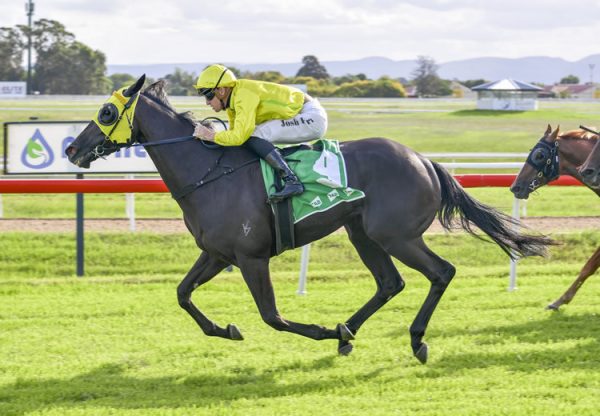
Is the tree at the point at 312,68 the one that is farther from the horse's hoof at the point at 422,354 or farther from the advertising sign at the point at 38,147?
the horse's hoof at the point at 422,354

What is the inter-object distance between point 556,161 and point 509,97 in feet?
175

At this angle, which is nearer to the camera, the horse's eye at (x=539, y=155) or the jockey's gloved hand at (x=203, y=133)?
the jockey's gloved hand at (x=203, y=133)

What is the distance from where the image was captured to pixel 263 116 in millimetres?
6137

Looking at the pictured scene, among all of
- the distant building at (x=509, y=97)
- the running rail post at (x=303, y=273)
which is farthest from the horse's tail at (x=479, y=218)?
the distant building at (x=509, y=97)

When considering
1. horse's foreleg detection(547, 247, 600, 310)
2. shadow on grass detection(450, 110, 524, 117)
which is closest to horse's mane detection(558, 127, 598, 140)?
horse's foreleg detection(547, 247, 600, 310)

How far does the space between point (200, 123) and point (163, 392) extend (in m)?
1.71

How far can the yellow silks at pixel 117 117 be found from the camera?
237 inches

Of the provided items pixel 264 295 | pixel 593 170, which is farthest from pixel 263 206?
pixel 593 170

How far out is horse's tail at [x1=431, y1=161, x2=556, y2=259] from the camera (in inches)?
246

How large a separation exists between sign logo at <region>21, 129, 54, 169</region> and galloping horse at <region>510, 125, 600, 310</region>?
465cm

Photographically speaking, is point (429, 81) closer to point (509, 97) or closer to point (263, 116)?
point (509, 97)

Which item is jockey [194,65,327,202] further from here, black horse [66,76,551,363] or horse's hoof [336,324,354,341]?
horse's hoof [336,324,354,341]

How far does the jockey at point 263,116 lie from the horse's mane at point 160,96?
193mm

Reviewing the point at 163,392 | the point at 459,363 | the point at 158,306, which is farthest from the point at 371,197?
the point at 158,306
